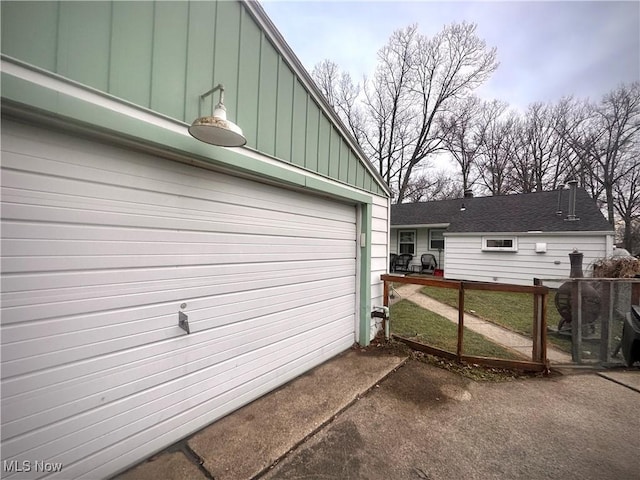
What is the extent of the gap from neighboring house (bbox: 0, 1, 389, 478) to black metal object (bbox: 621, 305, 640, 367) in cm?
411

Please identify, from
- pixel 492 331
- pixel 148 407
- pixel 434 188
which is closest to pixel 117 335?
pixel 148 407

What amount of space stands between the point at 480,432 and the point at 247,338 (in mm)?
2208

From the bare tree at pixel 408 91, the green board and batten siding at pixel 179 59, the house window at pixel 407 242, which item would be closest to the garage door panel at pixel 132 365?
the green board and batten siding at pixel 179 59

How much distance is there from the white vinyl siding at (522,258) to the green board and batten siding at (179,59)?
927 cm

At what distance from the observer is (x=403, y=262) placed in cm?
1359

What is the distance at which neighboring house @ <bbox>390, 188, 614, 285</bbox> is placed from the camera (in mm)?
8296

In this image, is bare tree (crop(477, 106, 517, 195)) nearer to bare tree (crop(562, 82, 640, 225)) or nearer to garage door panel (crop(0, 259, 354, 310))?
bare tree (crop(562, 82, 640, 225))

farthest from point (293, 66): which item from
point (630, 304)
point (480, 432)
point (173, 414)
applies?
point (630, 304)

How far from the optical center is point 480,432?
2213 mm

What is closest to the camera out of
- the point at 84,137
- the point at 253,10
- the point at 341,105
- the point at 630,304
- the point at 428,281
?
the point at 84,137

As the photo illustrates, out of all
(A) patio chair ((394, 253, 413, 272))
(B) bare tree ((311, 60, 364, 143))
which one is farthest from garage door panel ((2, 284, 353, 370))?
(B) bare tree ((311, 60, 364, 143))

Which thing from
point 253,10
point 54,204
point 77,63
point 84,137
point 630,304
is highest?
point 253,10

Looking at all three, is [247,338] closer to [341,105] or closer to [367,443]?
[367,443]

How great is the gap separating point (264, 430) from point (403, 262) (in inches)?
488
